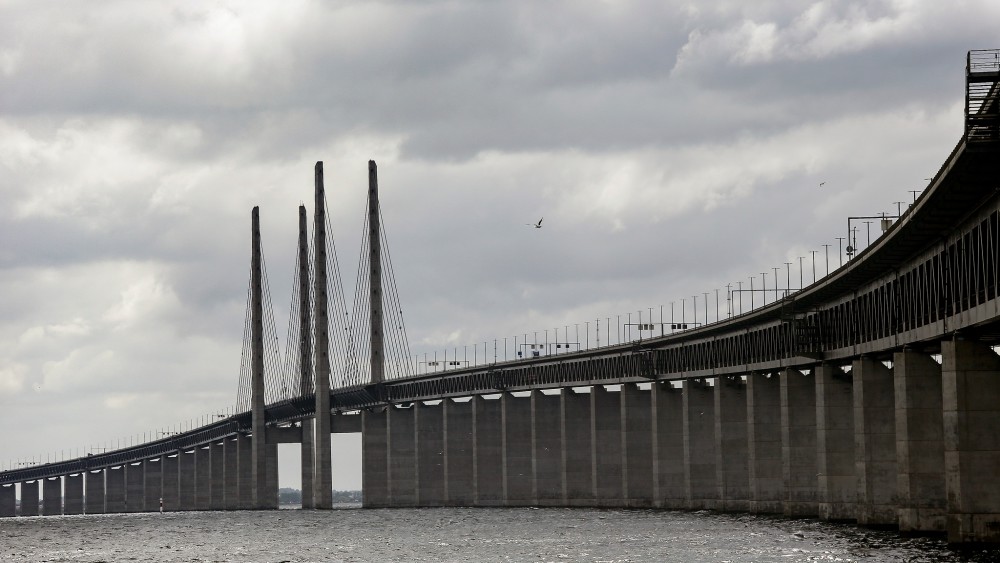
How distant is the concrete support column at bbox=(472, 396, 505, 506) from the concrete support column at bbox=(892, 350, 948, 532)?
93.4 m

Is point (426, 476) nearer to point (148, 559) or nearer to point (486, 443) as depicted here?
point (486, 443)

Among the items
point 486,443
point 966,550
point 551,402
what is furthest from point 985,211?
point 486,443

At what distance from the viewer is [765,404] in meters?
114

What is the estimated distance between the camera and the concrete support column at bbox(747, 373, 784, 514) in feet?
368

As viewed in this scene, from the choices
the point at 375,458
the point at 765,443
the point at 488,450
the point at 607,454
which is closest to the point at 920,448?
the point at 765,443

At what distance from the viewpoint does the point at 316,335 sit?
584 feet

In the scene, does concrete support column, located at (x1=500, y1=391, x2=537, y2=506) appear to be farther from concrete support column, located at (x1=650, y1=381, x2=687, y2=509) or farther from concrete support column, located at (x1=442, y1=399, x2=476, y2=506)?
concrete support column, located at (x1=650, y1=381, x2=687, y2=509)

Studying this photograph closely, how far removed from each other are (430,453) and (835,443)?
88661mm

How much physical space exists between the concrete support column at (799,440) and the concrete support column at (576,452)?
45518 mm

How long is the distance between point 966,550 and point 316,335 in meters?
122

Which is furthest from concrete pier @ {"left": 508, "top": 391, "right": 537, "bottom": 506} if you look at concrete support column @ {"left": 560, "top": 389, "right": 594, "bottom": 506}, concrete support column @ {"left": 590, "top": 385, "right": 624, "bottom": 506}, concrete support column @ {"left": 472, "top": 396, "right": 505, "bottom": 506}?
concrete support column @ {"left": 590, "top": 385, "right": 624, "bottom": 506}

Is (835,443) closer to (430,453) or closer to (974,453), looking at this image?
(974,453)

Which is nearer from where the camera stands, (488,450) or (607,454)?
(607,454)

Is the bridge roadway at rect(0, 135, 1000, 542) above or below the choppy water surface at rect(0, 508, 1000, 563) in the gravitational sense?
above
